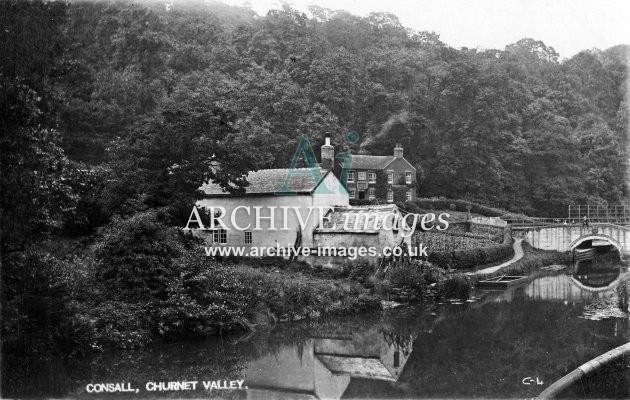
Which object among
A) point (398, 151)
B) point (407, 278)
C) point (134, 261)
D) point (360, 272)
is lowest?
point (407, 278)

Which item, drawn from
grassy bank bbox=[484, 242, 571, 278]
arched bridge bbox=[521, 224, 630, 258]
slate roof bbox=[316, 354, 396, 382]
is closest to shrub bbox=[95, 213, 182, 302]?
slate roof bbox=[316, 354, 396, 382]

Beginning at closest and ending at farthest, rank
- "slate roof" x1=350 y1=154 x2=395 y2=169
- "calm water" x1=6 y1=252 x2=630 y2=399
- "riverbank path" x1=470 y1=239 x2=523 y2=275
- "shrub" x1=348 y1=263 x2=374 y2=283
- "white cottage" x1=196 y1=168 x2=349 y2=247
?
"calm water" x1=6 y1=252 x2=630 y2=399 < "shrub" x1=348 y1=263 x2=374 y2=283 < "white cottage" x1=196 y1=168 x2=349 y2=247 < "riverbank path" x1=470 y1=239 x2=523 y2=275 < "slate roof" x1=350 y1=154 x2=395 y2=169

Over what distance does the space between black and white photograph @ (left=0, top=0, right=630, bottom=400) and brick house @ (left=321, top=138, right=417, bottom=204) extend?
13 cm

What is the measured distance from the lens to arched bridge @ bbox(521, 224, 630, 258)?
36.0m

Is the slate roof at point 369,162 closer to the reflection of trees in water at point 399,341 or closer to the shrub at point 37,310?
the reflection of trees in water at point 399,341

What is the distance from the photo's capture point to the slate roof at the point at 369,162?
34.2m

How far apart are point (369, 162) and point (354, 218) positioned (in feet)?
35.5

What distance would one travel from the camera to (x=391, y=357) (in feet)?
52.7

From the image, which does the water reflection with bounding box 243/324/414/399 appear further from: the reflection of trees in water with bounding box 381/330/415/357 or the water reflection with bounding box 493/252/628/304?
the water reflection with bounding box 493/252/628/304

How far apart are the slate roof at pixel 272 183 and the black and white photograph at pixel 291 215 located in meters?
0.09

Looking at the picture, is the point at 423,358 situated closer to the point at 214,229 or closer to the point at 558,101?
the point at 214,229

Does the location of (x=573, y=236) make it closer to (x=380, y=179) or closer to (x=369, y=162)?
(x=380, y=179)

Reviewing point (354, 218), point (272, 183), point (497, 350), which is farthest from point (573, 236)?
point (497, 350)

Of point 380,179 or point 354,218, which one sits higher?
point 380,179
